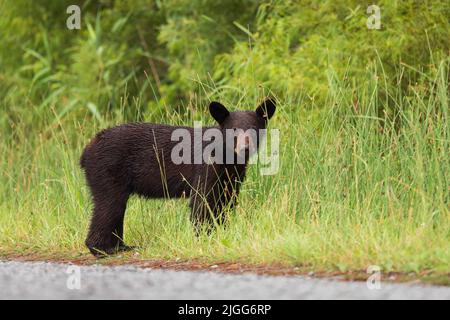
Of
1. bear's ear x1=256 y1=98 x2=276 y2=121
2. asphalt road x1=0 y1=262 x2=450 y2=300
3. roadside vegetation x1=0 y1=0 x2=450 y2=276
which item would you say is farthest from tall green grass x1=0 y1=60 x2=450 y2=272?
asphalt road x1=0 y1=262 x2=450 y2=300

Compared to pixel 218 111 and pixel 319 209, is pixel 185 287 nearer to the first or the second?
pixel 319 209

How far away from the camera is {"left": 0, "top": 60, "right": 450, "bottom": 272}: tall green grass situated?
689 cm

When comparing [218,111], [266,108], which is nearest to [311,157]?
[266,108]

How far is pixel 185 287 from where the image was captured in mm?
6078

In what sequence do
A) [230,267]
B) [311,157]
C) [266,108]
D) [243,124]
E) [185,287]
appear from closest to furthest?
[185,287]
[230,267]
[243,124]
[266,108]
[311,157]

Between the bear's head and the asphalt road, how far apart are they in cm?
183

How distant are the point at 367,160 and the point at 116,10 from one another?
33.7 feet

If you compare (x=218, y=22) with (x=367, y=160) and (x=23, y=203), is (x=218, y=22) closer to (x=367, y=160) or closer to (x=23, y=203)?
(x=23, y=203)

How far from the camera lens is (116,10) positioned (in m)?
17.8

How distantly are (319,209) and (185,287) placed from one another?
7.85ft

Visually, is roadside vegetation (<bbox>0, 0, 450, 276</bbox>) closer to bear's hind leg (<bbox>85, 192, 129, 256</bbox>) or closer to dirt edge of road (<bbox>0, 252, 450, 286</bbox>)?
dirt edge of road (<bbox>0, 252, 450, 286</bbox>)

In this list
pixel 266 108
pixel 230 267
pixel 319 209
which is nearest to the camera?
pixel 230 267

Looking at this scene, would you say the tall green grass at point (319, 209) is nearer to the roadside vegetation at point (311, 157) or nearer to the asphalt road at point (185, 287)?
the roadside vegetation at point (311, 157)

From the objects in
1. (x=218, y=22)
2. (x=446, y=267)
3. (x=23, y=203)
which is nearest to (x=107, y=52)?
(x=218, y=22)
